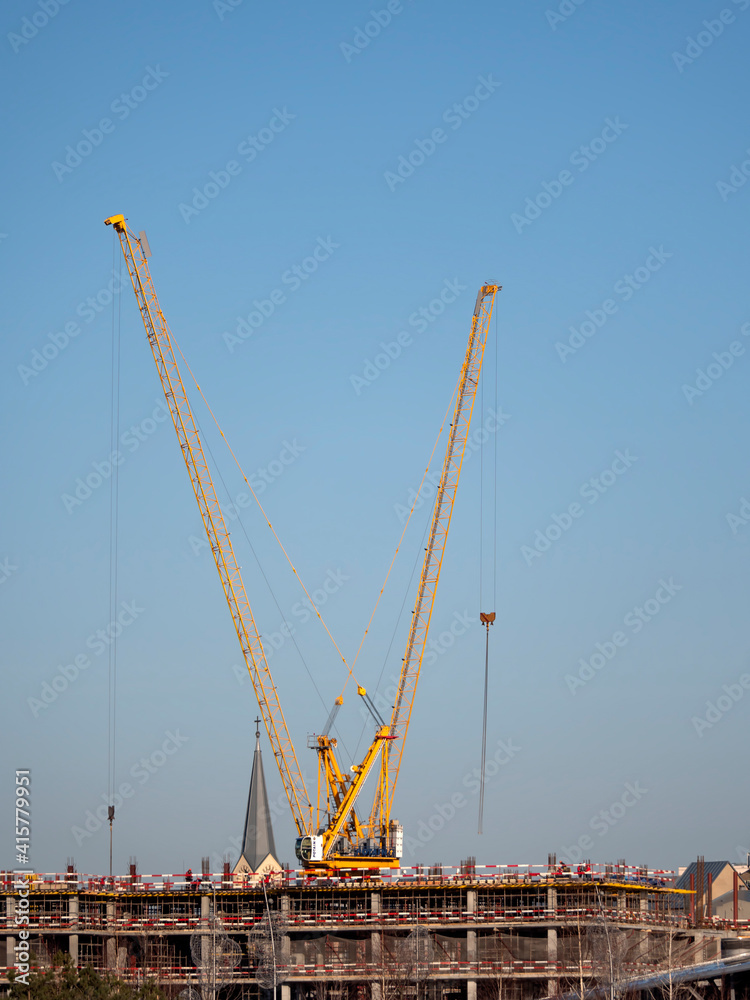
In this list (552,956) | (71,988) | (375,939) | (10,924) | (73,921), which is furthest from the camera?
(73,921)

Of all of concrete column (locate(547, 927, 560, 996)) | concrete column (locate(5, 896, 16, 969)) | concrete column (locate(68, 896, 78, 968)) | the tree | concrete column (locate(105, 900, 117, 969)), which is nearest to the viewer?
the tree

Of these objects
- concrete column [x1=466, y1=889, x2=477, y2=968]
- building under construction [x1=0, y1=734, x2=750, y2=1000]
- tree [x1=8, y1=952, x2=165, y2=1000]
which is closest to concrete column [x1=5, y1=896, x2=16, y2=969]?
building under construction [x1=0, y1=734, x2=750, y2=1000]

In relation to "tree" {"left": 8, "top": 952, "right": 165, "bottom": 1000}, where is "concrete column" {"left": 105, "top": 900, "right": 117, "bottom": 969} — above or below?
above

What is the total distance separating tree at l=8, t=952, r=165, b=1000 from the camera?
200 ft

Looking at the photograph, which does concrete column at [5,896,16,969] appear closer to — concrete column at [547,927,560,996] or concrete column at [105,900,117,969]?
concrete column at [105,900,117,969]

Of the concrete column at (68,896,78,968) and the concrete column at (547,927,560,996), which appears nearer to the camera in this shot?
the concrete column at (547,927,560,996)

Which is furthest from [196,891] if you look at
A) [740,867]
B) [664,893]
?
[740,867]

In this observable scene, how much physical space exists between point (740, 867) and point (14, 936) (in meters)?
106

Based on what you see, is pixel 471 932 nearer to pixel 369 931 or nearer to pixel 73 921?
pixel 369 931

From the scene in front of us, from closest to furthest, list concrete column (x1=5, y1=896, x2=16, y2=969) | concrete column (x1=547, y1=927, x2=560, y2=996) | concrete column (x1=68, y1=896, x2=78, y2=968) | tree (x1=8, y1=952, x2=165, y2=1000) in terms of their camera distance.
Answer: tree (x1=8, y1=952, x2=165, y2=1000)
concrete column (x1=547, y1=927, x2=560, y2=996)
concrete column (x1=5, y1=896, x2=16, y2=969)
concrete column (x1=68, y1=896, x2=78, y2=968)

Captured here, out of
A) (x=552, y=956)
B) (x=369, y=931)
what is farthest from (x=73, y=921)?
(x=552, y=956)

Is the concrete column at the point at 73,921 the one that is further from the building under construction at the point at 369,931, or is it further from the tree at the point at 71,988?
the tree at the point at 71,988

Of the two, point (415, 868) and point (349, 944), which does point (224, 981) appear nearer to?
point (349, 944)

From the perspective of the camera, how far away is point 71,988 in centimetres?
6278
